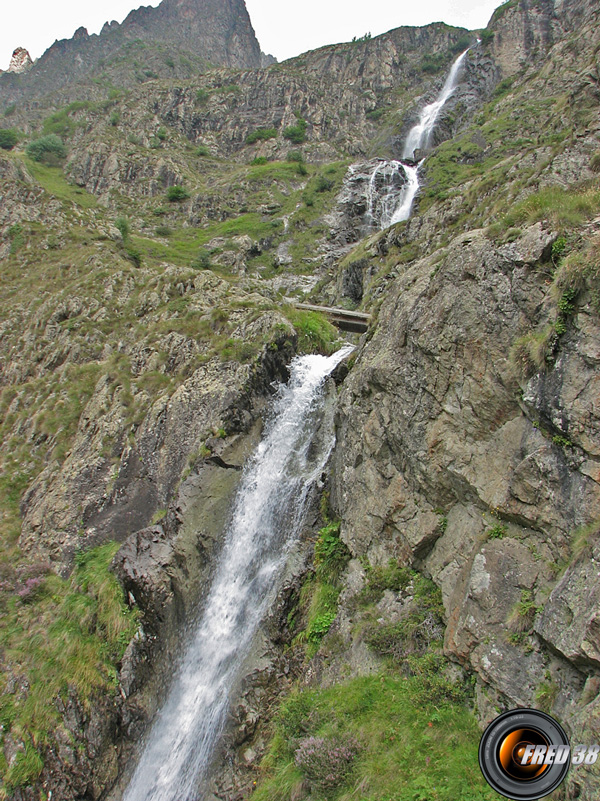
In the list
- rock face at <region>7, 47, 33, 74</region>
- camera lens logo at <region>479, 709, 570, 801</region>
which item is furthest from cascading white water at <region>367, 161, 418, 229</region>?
rock face at <region>7, 47, 33, 74</region>

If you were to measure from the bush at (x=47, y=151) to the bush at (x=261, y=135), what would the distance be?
33657 millimetres

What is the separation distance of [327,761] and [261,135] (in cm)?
9326

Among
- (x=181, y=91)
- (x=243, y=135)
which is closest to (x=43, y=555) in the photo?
(x=243, y=135)

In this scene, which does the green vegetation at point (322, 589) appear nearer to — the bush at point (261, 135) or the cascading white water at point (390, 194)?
the cascading white water at point (390, 194)

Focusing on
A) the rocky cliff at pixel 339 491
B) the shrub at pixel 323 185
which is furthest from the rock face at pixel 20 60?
the rocky cliff at pixel 339 491

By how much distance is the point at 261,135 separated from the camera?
7944 cm

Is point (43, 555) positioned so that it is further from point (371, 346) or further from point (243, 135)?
point (243, 135)

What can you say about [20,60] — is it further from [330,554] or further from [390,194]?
[330,554]

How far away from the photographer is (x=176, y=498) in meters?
15.0

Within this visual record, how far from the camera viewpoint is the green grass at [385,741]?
22.2ft

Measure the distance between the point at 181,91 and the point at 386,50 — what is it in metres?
48.8

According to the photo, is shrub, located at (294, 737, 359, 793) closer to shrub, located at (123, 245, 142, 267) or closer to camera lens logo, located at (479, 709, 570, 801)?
camera lens logo, located at (479, 709, 570, 801)

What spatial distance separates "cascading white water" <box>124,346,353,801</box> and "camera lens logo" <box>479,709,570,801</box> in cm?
807

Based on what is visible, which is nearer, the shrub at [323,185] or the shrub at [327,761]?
the shrub at [327,761]
